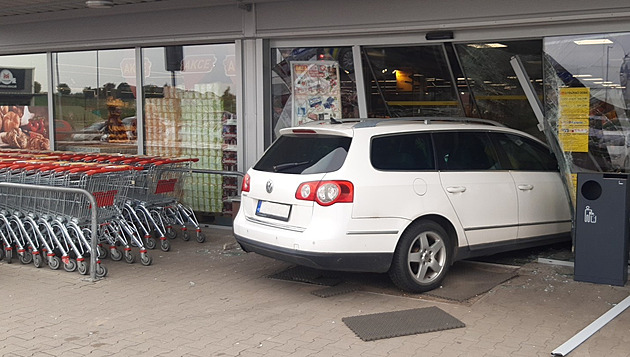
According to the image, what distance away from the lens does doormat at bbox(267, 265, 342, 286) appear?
275 inches

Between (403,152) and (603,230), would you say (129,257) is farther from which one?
(603,230)

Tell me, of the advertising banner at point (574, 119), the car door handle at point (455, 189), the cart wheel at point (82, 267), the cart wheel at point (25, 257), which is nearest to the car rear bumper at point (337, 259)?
the car door handle at point (455, 189)

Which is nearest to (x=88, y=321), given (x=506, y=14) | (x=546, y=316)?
(x=546, y=316)

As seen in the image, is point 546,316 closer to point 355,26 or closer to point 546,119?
point 546,119

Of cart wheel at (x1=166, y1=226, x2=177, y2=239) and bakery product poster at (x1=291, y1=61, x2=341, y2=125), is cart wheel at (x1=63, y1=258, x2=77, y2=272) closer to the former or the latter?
cart wheel at (x1=166, y1=226, x2=177, y2=239)

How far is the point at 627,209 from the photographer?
6.74 m

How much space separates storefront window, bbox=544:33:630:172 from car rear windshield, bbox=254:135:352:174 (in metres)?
3.22

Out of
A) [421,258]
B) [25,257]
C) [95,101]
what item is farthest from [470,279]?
[95,101]

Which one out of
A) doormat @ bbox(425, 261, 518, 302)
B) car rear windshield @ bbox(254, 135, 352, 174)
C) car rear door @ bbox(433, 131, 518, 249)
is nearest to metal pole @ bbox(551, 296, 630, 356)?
doormat @ bbox(425, 261, 518, 302)

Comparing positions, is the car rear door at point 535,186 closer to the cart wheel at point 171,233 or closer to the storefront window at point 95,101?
the cart wheel at point 171,233

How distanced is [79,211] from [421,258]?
3833 mm

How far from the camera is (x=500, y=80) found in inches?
388

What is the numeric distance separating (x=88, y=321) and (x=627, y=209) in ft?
17.1

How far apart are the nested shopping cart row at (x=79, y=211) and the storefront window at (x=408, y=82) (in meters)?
3.13
